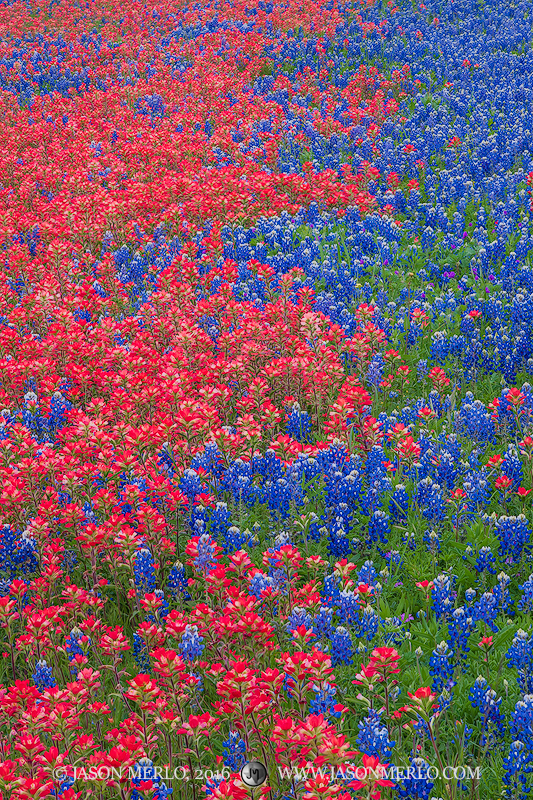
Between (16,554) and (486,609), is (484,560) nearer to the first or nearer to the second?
(486,609)

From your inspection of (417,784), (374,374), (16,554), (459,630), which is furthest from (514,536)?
(16,554)

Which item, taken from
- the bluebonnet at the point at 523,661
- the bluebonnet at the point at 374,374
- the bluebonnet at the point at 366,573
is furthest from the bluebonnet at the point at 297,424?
the bluebonnet at the point at 523,661

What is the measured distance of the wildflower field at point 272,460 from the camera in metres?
3.64

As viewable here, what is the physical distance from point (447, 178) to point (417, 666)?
28.8 ft

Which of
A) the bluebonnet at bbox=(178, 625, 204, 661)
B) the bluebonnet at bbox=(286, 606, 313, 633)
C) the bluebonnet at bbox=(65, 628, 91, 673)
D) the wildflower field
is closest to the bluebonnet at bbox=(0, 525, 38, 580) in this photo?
the wildflower field

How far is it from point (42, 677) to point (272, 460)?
2262 mm

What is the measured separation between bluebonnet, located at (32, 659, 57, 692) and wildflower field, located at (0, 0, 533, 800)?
22 mm

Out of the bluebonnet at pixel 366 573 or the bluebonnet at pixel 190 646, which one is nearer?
the bluebonnet at pixel 190 646

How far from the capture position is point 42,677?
4195mm

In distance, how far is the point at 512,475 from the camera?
533 cm

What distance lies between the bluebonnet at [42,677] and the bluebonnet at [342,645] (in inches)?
63.0

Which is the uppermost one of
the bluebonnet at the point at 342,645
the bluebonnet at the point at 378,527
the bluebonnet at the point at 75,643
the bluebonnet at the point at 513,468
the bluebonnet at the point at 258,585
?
the bluebonnet at the point at 513,468

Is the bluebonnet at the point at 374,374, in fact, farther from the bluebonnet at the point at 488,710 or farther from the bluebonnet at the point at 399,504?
the bluebonnet at the point at 488,710

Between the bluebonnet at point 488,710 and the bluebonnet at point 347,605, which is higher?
the bluebonnet at point 347,605
